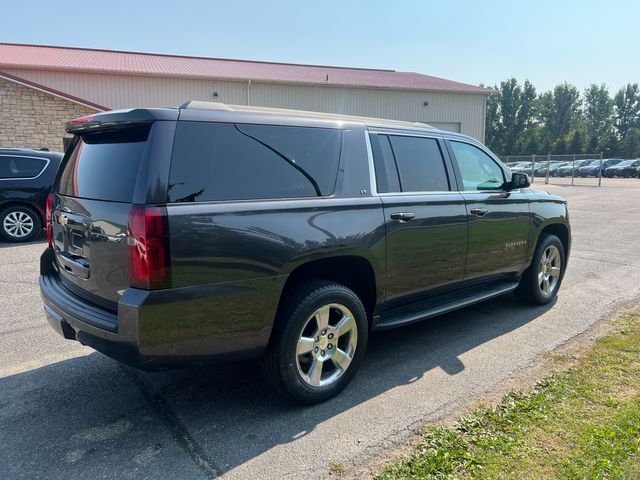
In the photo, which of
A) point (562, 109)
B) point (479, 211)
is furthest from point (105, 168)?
point (562, 109)

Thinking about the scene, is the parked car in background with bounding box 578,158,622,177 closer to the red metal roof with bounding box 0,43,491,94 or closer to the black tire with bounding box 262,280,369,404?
the red metal roof with bounding box 0,43,491,94

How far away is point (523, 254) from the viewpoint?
16.9 ft

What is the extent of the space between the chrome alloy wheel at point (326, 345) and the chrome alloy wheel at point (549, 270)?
9.73 ft

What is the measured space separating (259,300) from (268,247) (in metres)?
0.32

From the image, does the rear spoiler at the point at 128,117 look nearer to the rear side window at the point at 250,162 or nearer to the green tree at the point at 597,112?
the rear side window at the point at 250,162

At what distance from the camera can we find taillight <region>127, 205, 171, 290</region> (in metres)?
2.58

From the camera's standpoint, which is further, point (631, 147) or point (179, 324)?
point (631, 147)

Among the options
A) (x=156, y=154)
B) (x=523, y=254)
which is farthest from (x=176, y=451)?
(x=523, y=254)

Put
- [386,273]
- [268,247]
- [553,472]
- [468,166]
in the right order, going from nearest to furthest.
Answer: [553,472] → [268,247] → [386,273] → [468,166]

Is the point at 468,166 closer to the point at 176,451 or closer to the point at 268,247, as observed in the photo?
the point at 268,247

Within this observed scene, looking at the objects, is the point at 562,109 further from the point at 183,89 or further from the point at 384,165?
the point at 384,165

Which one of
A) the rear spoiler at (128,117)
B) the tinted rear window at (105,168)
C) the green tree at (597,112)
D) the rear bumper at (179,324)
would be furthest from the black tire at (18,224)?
the green tree at (597,112)

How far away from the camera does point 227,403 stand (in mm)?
3387

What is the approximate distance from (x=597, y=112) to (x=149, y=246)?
102m
